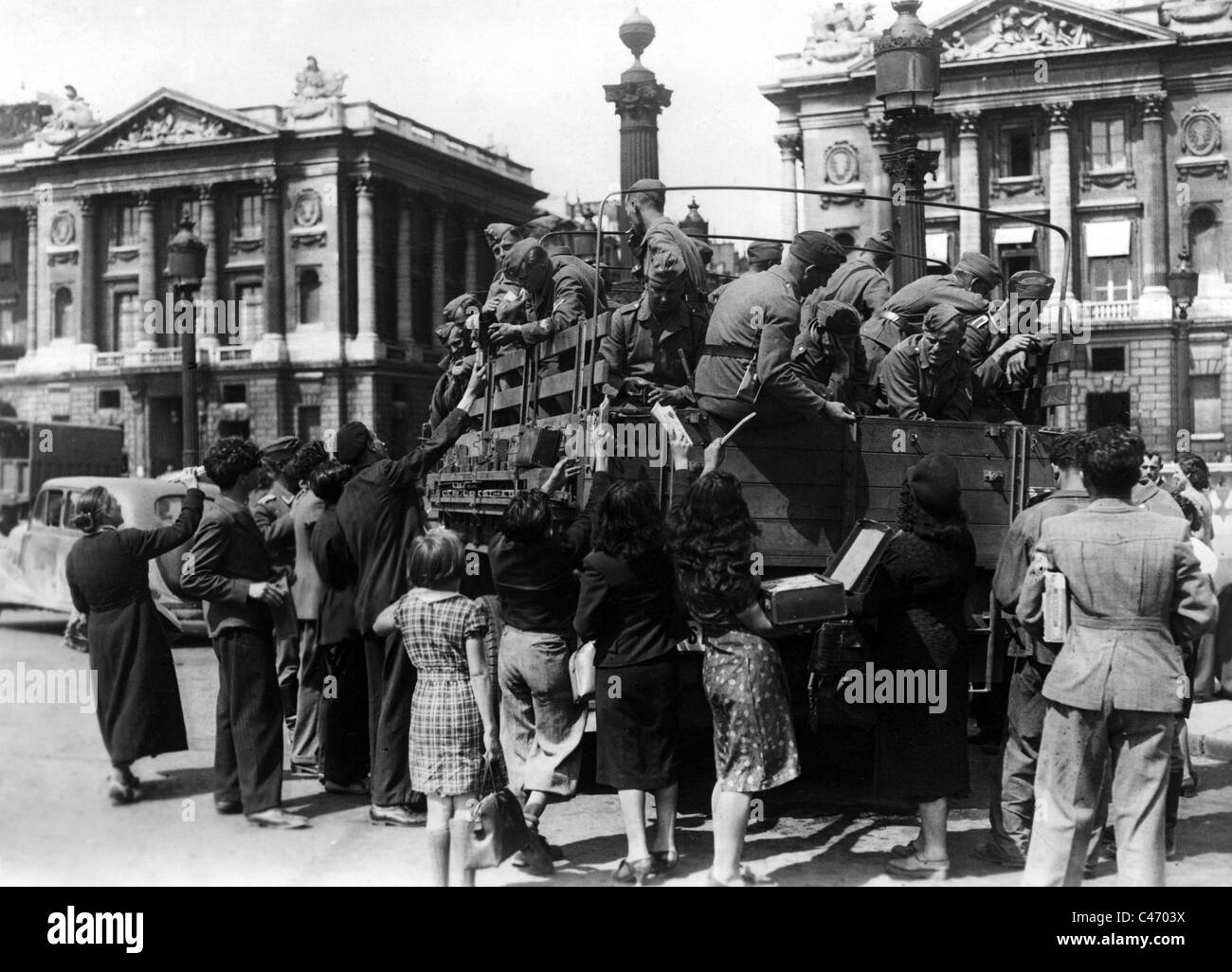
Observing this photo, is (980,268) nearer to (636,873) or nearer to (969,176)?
(636,873)

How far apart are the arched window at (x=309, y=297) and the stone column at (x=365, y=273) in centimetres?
111

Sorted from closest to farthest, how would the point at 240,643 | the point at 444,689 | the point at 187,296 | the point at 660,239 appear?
the point at 444,689 < the point at 240,643 < the point at 660,239 < the point at 187,296

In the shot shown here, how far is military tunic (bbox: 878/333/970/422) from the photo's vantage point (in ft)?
26.6

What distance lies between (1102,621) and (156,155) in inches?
1239

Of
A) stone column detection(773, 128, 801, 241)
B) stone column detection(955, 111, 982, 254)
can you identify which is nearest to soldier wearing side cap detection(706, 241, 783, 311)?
stone column detection(773, 128, 801, 241)

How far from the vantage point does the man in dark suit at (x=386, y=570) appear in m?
7.15

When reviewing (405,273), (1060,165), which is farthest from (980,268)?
(1060,165)

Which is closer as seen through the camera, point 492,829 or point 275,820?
point 492,829

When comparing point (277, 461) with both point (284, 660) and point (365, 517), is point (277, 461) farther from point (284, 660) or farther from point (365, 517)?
point (365, 517)

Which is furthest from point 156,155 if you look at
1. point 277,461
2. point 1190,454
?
point 1190,454

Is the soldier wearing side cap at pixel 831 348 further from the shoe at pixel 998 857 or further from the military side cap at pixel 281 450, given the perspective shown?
the military side cap at pixel 281 450

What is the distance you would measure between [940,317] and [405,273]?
24.5 meters

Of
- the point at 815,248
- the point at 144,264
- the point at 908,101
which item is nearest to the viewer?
the point at 815,248

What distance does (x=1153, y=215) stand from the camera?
147 feet
